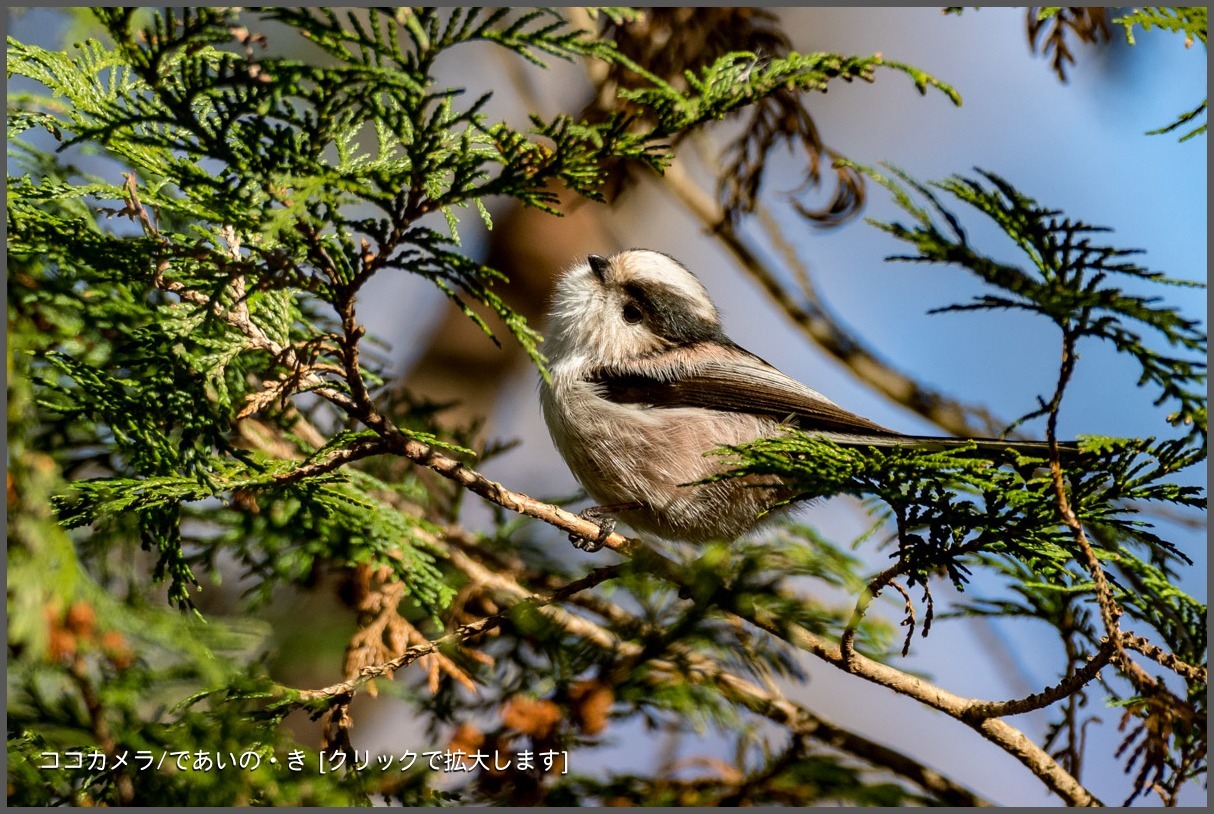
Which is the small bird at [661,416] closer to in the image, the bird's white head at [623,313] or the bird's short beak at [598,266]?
the bird's white head at [623,313]

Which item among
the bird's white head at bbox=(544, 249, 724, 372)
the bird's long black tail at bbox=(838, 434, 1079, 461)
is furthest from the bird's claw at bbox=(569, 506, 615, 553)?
the bird's long black tail at bbox=(838, 434, 1079, 461)

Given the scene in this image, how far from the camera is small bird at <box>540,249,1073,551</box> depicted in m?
2.59

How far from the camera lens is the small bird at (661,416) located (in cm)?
259

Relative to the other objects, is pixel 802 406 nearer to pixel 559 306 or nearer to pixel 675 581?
pixel 675 581

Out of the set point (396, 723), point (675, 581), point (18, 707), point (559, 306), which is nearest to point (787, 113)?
point (559, 306)

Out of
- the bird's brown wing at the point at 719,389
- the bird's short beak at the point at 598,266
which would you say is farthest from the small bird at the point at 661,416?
the bird's short beak at the point at 598,266

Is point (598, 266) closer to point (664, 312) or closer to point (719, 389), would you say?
point (664, 312)

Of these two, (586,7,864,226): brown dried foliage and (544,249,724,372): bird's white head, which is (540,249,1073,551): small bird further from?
(586,7,864,226): brown dried foliage

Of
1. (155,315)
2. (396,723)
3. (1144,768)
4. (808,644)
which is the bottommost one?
(396,723)

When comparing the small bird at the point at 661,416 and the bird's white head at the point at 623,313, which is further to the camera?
the bird's white head at the point at 623,313

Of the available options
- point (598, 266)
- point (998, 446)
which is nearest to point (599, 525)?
point (598, 266)

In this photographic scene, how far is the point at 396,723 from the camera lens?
4.54m

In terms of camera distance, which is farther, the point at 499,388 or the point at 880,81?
the point at 880,81

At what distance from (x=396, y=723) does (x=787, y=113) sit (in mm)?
3325
